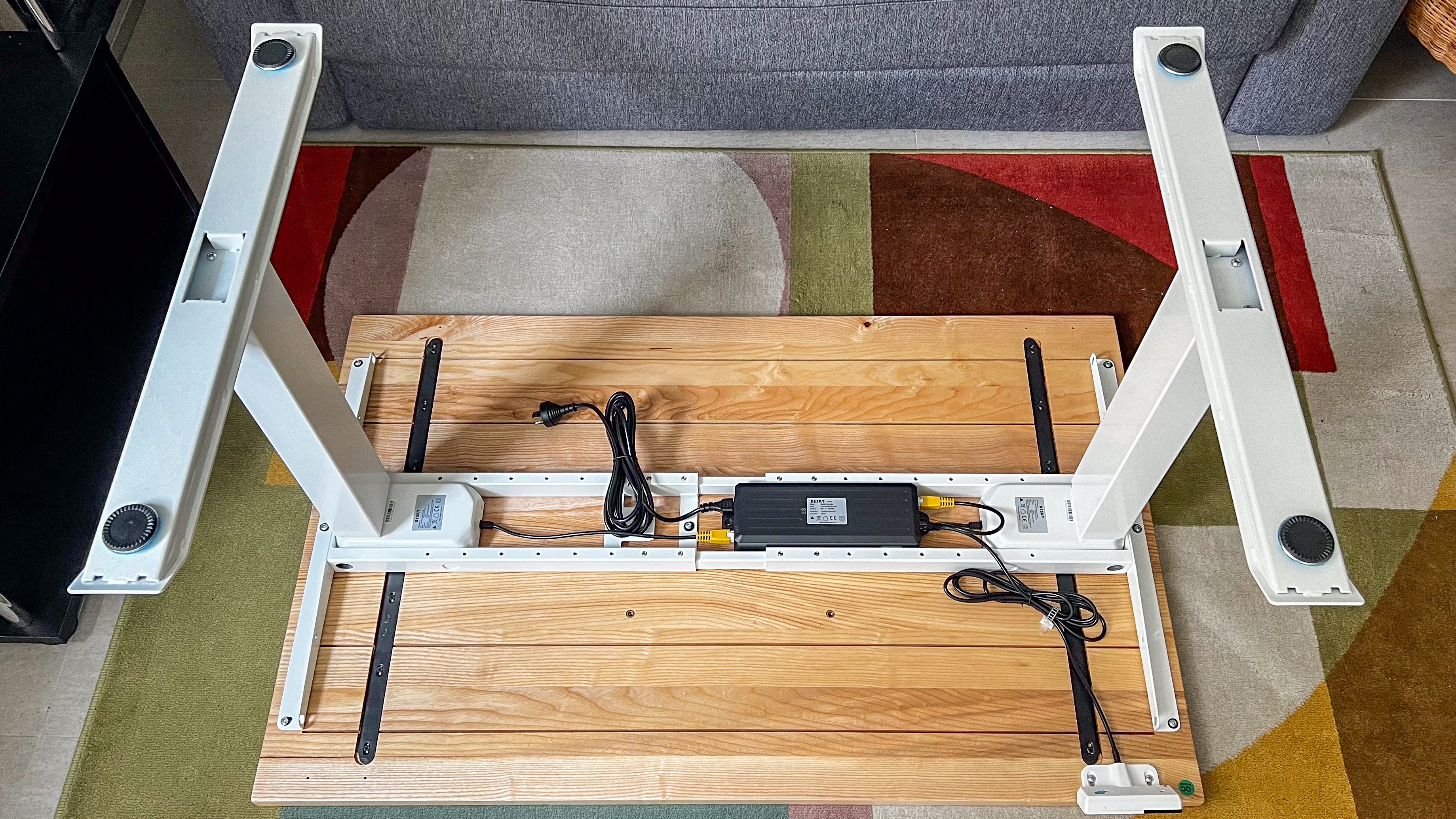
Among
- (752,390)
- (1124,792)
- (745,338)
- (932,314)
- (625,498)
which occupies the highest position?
(932,314)

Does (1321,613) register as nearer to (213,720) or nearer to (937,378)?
(937,378)

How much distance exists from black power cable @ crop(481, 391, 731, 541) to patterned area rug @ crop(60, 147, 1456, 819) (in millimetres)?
410

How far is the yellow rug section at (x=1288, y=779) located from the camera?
138 cm

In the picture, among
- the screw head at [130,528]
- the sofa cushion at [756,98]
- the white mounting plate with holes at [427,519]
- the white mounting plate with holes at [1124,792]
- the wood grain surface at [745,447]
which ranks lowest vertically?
the white mounting plate with holes at [1124,792]

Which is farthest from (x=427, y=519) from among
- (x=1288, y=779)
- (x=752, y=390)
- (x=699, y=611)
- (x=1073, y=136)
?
(x=1073, y=136)

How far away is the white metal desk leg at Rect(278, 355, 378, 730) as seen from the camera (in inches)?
49.5

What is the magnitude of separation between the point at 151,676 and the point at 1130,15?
1963mm

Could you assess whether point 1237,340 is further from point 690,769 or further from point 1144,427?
point 690,769

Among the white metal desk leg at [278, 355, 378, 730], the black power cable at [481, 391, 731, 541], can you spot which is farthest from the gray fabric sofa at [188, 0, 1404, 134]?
A: the white metal desk leg at [278, 355, 378, 730]

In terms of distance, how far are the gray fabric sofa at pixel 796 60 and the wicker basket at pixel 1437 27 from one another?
0.22 feet

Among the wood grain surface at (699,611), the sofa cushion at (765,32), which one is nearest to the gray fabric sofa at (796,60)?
the sofa cushion at (765,32)

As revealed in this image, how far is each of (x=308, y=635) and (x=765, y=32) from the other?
4.12 ft

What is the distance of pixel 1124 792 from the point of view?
1219mm

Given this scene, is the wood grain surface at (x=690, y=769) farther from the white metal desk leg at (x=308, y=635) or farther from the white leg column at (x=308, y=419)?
the white leg column at (x=308, y=419)
